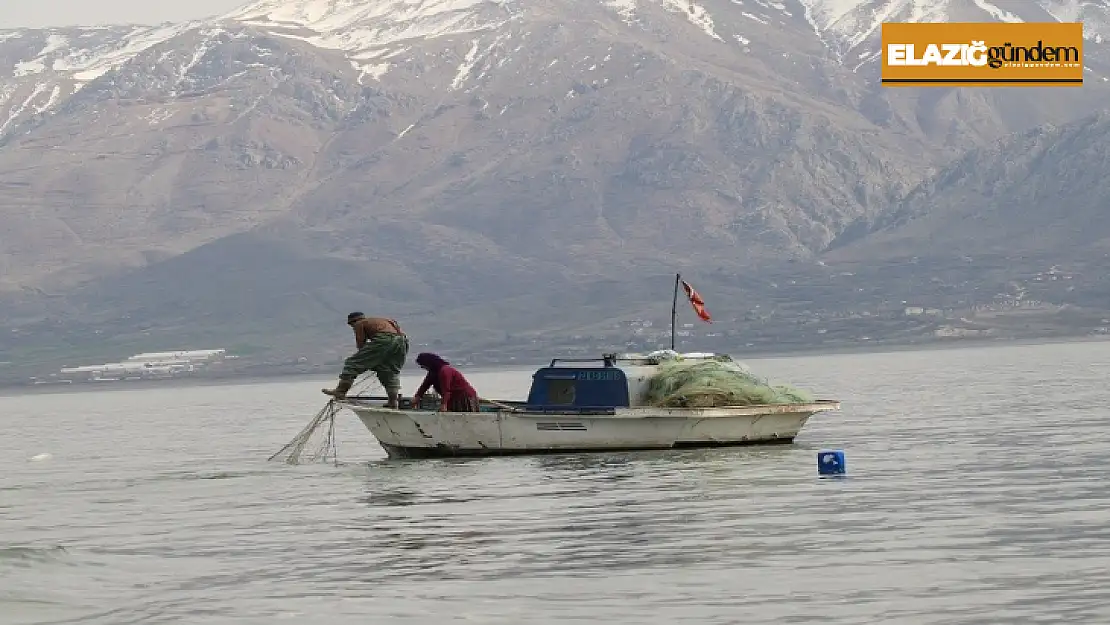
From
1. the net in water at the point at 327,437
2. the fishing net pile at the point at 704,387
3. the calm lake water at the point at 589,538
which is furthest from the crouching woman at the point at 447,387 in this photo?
the fishing net pile at the point at 704,387

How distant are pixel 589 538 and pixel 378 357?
22.6 metres

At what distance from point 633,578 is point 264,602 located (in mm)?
5412

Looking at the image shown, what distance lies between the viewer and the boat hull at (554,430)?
189 ft

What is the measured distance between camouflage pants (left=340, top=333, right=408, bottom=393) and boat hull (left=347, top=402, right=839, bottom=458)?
948 millimetres

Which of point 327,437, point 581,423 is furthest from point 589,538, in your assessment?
point 327,437

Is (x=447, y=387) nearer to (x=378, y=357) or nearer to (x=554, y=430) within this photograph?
(x=378, y=357)

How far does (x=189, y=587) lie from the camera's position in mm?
31906

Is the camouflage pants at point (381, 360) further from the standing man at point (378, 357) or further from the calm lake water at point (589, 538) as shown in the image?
the calm lake water at point (589, 538)

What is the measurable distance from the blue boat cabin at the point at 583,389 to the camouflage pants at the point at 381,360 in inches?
154

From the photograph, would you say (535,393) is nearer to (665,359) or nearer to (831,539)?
(665,359)

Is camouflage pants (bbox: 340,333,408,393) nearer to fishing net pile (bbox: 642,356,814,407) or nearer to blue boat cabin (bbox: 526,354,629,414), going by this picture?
blue boat cabin (bbox: 526,354,629,414)

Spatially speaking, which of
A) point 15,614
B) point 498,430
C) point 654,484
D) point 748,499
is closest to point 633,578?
point 15,614

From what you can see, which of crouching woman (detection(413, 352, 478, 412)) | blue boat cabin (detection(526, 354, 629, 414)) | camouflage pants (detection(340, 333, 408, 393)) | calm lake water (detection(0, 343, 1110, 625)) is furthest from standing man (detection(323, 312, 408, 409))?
blue boat cabin (detection(526, 354, 629, 414))

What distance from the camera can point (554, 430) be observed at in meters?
58.1
